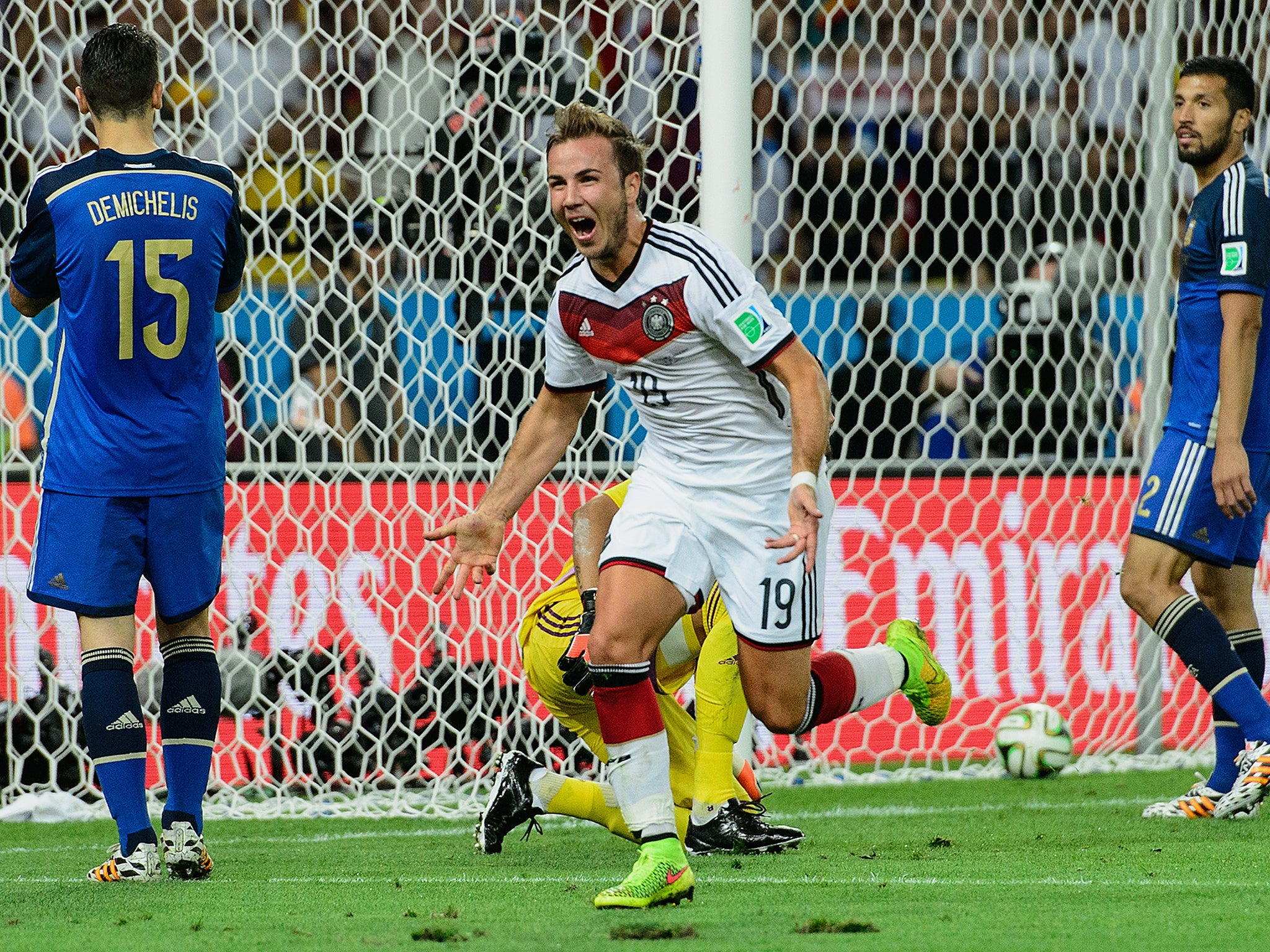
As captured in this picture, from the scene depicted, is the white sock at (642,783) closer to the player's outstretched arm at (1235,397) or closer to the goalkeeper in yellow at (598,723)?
the goalkeeper in yellow at (598,723)

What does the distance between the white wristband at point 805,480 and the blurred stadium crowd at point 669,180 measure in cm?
271

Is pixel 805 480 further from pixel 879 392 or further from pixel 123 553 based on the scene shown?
pixel 879 392

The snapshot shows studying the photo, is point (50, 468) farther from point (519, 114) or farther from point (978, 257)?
point (978, 257)

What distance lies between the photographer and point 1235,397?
14.4ft

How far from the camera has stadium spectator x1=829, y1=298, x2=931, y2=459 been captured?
650cm

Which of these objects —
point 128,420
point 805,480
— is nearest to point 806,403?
point 805,480

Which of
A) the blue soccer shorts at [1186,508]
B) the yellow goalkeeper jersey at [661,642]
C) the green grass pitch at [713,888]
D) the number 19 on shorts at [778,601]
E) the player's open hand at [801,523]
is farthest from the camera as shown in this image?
the blue soccer shorts at [1186,508]

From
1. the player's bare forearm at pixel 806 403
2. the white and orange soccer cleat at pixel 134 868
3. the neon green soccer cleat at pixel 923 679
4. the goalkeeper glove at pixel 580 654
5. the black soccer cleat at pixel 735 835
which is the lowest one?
the black soccer cleat at pixel 735 835

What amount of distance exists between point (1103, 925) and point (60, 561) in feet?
7.74

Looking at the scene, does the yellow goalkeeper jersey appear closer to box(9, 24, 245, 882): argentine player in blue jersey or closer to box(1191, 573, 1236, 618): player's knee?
box(9, 24, 245, 882): argentine player in blue jersey

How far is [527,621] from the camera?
4230mm

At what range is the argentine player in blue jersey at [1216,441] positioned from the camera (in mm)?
4391

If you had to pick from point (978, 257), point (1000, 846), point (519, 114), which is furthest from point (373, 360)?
point (1000, 846)

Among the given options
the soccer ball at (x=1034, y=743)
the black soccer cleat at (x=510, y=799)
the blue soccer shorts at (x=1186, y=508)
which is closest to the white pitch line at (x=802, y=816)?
the soccer ball at (x=1034, y=743)
